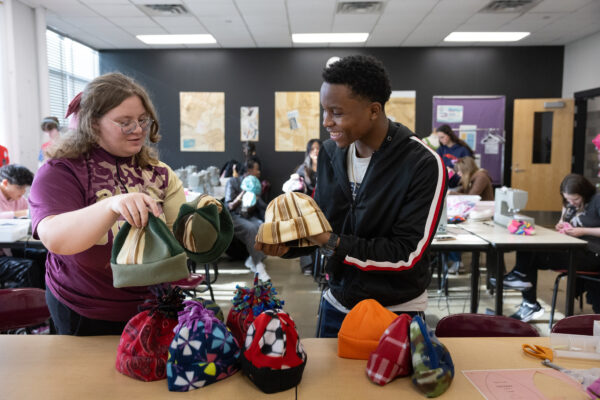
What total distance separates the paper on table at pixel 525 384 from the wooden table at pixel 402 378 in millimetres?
28

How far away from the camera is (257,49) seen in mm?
8289

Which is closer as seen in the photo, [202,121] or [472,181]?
[472,181]

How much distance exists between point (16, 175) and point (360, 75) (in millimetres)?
3621

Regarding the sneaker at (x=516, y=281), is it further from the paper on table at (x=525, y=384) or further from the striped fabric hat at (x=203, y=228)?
the striped fabric hat at (x=203, y=228)

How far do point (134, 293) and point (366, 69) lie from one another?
1.00m

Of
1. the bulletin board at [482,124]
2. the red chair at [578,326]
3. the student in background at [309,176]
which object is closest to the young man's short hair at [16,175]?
the student in background at [309,176]

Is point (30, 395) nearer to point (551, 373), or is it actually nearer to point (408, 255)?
point (408, 255)

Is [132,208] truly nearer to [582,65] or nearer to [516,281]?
[516,281]

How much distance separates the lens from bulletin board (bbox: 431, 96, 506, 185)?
26.6 ft

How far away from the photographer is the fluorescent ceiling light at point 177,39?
24.4ft

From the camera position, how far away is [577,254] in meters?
3.41

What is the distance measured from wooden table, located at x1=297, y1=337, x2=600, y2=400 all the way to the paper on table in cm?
3

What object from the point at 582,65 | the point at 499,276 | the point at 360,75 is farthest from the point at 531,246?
the point at 582,65

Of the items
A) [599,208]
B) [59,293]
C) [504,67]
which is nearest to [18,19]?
[59,293]
